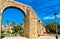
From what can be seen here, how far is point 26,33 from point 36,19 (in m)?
2.89

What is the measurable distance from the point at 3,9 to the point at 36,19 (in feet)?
19.1

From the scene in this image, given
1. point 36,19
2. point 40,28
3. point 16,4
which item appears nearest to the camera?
point 16,4

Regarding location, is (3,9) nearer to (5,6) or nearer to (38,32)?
(5,6)

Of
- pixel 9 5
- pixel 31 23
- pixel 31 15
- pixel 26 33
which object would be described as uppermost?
pixel 9 5

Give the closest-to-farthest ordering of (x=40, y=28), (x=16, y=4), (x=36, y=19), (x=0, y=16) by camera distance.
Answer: (x=0, y=16) → (x=16, y=4) → (x=36, y=19) → (x=40, y=28)

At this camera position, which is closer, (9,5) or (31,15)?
(9,5)

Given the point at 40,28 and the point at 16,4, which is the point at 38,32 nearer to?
the point at 40,28

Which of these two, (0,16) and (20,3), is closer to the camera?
(0,16)

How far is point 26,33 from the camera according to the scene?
19.8m

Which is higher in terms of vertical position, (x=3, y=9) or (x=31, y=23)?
(x=3, y=9)

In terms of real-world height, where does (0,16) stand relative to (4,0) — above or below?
below

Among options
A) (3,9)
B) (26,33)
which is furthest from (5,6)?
(26,33)

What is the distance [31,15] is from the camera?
20.1m

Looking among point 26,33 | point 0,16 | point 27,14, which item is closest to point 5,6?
point 0,16
